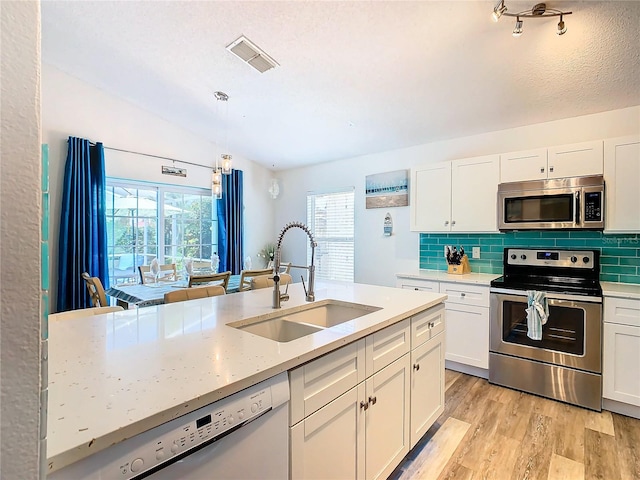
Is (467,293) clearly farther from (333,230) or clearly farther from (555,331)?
(333,230)

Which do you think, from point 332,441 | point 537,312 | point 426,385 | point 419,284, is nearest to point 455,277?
point 419,284

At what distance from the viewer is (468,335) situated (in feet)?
9.93

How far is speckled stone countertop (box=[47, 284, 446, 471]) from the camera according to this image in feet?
2.32

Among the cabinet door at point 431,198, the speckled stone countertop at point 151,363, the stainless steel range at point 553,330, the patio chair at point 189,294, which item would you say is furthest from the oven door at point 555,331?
the patio chair at point 189,294

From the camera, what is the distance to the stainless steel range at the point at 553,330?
8.05 feet

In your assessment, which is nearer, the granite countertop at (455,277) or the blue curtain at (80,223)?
the granite countertop at (455,277)

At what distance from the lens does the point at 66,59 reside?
3.25 m

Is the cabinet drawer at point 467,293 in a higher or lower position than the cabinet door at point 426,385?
higher

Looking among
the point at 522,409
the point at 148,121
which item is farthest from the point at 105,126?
the point at 522,409

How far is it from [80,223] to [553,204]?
469cm

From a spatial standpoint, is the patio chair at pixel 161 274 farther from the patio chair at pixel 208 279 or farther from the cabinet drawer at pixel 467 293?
the cabinet drawer at pixel 467 293

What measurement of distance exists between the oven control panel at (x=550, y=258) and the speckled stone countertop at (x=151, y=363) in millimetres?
1917

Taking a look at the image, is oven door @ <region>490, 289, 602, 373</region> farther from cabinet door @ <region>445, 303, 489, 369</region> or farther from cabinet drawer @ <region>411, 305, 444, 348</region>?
cabinet drawer @ <region>411, 305, 444, 348</region>

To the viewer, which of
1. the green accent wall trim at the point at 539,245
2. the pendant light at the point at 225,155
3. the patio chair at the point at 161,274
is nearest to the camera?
the green accent wall trim at the point at 539,245
